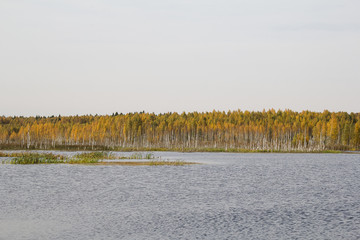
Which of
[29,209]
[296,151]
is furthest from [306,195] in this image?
[296,151]

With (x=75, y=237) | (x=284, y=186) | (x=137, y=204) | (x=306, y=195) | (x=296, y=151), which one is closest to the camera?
(x=75, y=237)

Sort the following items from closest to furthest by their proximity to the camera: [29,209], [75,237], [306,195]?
[75,237] → [29,209] → [306,195]

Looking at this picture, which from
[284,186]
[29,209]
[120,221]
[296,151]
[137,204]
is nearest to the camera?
[120,221]

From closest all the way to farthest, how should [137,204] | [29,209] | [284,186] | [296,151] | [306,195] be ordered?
[29,209]
[137,204]
[306,195]
[284,186]
[296,151]

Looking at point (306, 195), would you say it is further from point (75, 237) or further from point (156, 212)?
point (75, 237)

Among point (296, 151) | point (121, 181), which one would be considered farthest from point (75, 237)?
point (296, 151)

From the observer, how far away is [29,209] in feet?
110

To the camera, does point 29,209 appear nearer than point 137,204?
Yes

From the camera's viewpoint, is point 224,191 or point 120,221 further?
point 224,191

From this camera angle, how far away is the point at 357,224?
30.1 m

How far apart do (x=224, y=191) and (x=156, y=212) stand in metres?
15.6

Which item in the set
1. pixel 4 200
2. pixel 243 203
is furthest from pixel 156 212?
pixel 4 200

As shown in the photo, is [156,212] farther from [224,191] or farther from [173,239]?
[224,191]

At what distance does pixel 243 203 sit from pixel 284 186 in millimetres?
16948
